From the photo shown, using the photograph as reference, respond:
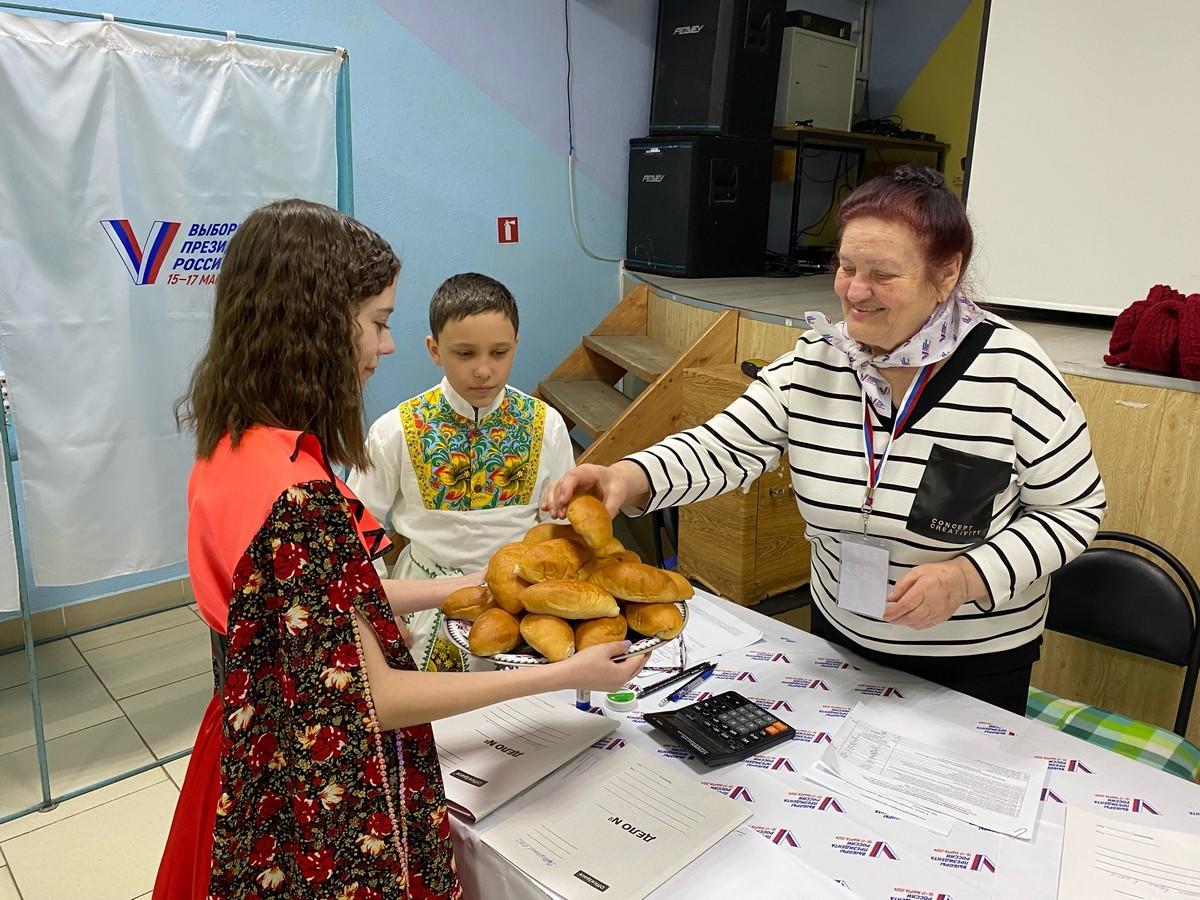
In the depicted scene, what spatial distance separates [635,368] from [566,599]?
2.50 metres

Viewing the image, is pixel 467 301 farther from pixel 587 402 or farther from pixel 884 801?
pixel 587 402

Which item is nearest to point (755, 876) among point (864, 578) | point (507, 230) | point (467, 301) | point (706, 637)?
point (864, 578)

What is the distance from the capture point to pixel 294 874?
1.00 m

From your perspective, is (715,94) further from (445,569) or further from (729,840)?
(729,840)

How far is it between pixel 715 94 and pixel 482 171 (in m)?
1.22

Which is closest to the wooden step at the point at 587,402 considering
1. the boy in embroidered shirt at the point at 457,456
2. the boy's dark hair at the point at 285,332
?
the boy in embroidered shirt at the point at 457,456

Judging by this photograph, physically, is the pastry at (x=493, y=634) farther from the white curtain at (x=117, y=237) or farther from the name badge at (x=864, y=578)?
the white curtain at (x=117, y=237)

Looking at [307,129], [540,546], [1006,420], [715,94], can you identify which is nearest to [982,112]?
[715,94]

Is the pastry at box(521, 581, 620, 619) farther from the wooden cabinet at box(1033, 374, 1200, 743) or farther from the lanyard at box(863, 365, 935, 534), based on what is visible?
the wooden cabinet at box(1033, 374, 1200, 743)

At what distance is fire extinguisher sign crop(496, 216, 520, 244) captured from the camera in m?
4.08

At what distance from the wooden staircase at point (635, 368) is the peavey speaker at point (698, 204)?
333mm

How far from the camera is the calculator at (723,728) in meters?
1.20

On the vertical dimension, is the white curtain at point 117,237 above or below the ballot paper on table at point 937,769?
above

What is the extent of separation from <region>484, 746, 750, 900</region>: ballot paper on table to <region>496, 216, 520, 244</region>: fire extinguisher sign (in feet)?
10.8
